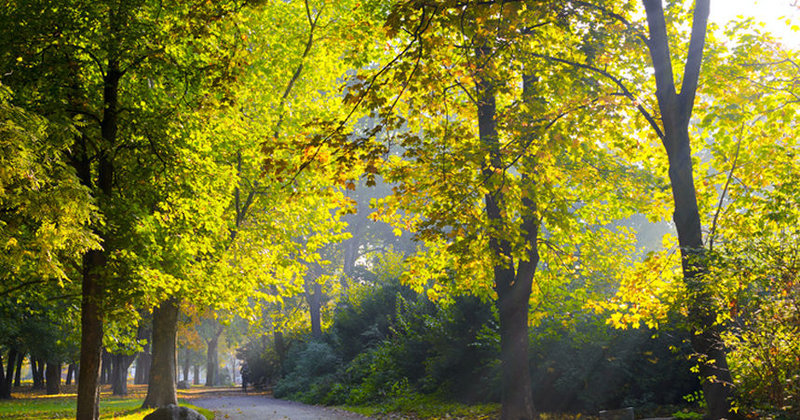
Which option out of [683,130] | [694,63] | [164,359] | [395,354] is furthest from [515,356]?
[164,359]

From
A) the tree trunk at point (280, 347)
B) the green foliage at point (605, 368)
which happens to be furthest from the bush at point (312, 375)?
the green foliage at point (605, 368)

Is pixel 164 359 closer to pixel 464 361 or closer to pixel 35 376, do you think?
pixel 464 361

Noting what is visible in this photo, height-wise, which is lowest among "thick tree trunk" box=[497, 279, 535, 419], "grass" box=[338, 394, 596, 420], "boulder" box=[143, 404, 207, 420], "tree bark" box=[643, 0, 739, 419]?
"grass" box=[338, 394, 596, 420]

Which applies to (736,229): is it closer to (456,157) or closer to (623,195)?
(623,195)

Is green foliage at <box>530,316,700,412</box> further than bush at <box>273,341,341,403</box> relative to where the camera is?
No

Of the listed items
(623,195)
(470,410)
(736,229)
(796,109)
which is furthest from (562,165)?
(470,410)

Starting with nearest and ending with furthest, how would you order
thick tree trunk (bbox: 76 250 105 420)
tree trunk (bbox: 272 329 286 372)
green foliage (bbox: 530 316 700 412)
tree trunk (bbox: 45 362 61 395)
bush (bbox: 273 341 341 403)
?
thick tree trunk (bbox: 76 250 105 420) → green foliage (bbox: 530 316 700 412) → bush (bbox: 273 341 341 403) → tree trunk (bbox: 272 329 286 372) → tree trunk (bbox: 45 362 61 395)

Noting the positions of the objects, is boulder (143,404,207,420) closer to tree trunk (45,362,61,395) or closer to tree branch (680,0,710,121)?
tree branch (680,0,710,121)

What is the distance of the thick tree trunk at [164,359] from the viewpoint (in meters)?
15.9

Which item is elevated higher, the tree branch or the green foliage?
the tree branch

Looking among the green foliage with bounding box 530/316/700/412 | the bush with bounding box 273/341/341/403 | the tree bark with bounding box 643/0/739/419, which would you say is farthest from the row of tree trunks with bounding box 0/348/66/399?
the tree bark with bounding box 643/0/739/419

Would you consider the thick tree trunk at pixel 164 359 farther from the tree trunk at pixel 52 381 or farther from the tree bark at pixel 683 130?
the tree trunk at pixel 52 381

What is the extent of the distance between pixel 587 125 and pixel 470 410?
7923mm

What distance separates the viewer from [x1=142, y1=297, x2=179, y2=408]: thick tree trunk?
52.1ft
